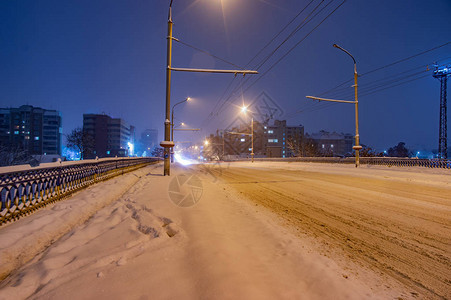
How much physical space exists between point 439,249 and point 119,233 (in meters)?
5.47

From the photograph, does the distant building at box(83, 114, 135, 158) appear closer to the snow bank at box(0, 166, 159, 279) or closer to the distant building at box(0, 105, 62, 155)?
the distant building at box(0, 105, 62, 155)

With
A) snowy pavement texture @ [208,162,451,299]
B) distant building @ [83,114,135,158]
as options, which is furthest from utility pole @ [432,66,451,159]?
distant building @ [83,114,135,158]

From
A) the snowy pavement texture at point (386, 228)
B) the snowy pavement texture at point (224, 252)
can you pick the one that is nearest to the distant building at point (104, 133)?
the snowy pavement texture at point (224, 252)

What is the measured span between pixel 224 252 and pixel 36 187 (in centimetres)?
579

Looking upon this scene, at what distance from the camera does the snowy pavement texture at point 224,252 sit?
7.47ft

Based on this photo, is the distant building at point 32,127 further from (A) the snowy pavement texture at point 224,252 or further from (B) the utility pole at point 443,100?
(B) the utility pole at point 443,100

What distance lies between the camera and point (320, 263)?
9.24 feet

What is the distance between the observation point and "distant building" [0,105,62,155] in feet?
291

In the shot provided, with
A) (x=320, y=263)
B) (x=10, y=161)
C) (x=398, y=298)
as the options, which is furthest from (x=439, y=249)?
(x=10, y=161)

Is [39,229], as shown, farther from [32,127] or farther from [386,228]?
[32,127]

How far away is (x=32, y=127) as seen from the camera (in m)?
91.2

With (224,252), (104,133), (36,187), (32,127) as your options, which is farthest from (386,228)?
(32,127)

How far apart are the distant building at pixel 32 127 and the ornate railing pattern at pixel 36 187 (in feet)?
344

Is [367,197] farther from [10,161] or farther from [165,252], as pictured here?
[10,161]
